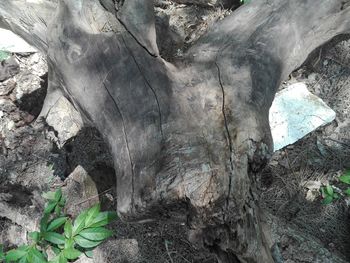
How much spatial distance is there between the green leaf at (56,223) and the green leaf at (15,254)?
193 mm

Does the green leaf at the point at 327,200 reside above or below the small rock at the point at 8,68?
below

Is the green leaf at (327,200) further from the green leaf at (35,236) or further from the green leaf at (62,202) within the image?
the green leaf at (35,236)

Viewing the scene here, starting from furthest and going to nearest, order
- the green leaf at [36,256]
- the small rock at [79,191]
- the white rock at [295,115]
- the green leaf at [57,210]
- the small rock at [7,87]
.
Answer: the small rock at [7,87], the white rock at [295,115], the small rock at [79,191], the green leaf at [57,210], the green leaf at [36,256]

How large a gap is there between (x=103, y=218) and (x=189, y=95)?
1.04 meters

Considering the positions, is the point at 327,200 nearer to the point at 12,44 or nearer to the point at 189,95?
the point at 189,95

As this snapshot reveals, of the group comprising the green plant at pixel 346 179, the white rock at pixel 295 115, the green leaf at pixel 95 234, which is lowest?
the green plant at pixel 346 179

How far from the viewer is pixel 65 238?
7.71 feet

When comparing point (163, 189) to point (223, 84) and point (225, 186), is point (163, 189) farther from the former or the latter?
point (223, 84)

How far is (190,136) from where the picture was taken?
5.57 feet

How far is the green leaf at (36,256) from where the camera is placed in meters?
2.28

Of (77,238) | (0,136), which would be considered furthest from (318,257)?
(0,136)

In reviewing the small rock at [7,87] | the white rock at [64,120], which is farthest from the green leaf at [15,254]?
the small rock at [7,87]

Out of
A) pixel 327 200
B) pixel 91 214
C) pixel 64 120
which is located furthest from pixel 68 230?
pixel 327 200

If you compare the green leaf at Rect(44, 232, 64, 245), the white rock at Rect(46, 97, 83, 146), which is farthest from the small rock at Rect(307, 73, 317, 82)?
the green leaf at Rect(44, 232, 64, 245)
